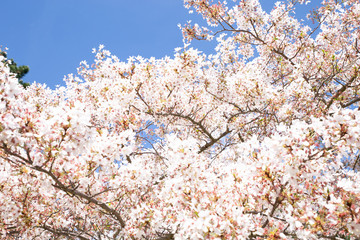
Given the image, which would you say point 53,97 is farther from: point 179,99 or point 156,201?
point 156,201

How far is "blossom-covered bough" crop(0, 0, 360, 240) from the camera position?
131 inches

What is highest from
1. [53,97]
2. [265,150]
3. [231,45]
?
[231,45]

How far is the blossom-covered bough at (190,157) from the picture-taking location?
333 centimetres

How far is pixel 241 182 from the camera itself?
4.27 m

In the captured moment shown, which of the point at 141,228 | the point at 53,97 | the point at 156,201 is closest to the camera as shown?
the point at 141,228

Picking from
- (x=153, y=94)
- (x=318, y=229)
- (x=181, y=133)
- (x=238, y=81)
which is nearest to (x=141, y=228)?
(x=318, y=229)

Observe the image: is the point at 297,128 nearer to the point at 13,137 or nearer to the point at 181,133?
the point at 13,137

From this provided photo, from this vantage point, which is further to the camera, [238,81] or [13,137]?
[238,81]

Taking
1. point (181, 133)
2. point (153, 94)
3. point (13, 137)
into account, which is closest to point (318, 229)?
point (13, 137)

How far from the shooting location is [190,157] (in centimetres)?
451

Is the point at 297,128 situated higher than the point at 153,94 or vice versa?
the point at 153,94

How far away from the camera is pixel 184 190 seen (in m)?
4.36

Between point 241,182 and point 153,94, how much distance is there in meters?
4.13

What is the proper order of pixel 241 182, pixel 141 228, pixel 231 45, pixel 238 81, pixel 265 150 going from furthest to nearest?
1. pixel 231 45
2. pixel 238 81
3. pixel 141 228
4. pixel 241 182
5. pixel 265 150
